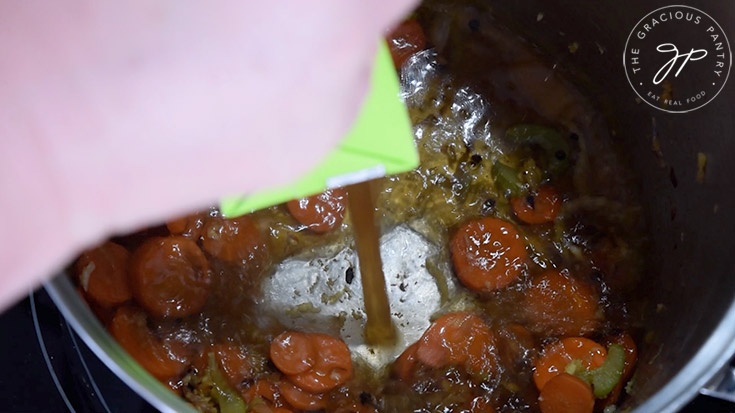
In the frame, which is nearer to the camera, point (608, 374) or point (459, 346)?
point (608, 374)

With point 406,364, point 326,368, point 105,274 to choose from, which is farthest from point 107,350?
point 406,364

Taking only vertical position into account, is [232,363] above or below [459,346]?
above

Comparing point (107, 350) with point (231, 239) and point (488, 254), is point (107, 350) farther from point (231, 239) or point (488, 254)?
point (488, 254)

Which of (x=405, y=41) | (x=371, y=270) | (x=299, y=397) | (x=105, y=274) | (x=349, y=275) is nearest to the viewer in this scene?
(x=105, y=274)

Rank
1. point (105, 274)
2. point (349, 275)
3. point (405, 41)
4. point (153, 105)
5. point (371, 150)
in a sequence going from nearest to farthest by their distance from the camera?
point (153, 105) < point (371, 150) < point (105, 274) < point (349, 275) < point (405, 41)

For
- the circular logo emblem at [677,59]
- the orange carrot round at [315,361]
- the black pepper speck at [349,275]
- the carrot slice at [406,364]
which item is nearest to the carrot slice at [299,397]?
the orange carrot round at [315,361]

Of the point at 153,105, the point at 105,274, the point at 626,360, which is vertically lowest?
the point at 626,360

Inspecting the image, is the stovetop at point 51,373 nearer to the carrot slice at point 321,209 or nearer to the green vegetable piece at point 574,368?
the green vegetable piece at point 574,368
